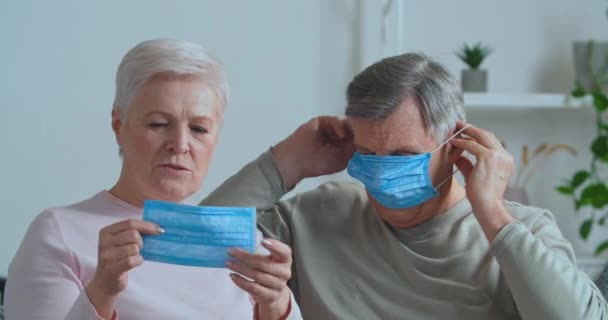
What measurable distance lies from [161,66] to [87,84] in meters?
1.70

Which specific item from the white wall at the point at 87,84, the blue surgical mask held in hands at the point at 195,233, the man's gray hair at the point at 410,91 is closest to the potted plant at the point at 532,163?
the white wall at the point at 87,84

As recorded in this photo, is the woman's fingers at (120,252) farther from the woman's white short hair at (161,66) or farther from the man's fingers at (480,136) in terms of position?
the man's fingers at (480,136)

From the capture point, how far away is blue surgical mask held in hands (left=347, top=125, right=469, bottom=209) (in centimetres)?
183

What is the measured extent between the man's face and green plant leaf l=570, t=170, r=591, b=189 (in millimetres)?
1863

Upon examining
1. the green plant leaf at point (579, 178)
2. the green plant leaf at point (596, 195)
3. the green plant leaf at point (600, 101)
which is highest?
the green plant leaf at point (600, 101)

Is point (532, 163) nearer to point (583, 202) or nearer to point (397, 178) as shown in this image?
point (583, 202)

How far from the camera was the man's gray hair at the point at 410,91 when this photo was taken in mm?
1828

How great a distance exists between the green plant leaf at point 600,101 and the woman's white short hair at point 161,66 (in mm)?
2270

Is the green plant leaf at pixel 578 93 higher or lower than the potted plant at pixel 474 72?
lower

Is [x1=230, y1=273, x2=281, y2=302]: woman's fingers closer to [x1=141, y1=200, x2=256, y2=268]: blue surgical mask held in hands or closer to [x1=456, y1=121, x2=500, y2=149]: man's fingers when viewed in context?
[x1=141, y1=200, x2=256, y2=268]: blue surgical mask held in hands

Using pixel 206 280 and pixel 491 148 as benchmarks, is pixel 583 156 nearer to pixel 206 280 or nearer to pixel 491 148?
pixel 491 148

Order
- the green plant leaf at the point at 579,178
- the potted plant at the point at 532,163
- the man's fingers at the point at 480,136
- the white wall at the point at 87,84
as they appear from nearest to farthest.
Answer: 1. the man's fingers at the point at 480,136
2. the white wall at the point at 87,84
3. the green plant leaf at the point at 579,178
4. the potted plant at the point at 532,163

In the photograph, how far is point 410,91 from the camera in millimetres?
1844

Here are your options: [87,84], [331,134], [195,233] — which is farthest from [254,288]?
[87,84]
